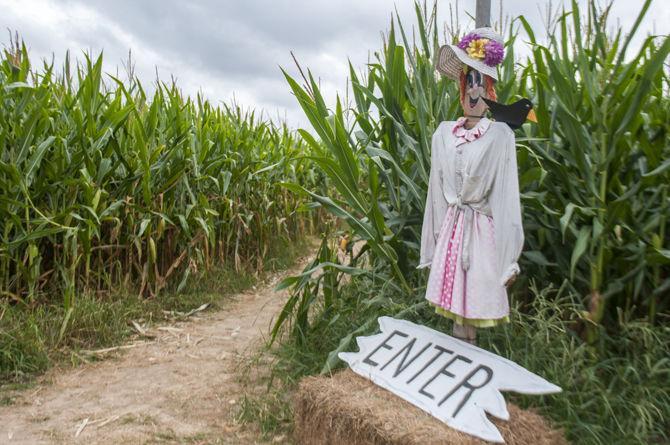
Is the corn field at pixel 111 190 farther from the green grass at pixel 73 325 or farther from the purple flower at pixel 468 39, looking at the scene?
the purple flower at pixel 468 39

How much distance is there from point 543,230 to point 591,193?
0.31m

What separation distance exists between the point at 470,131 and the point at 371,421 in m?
1.21

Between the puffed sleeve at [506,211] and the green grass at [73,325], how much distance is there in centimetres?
291

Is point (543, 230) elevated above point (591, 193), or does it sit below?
below

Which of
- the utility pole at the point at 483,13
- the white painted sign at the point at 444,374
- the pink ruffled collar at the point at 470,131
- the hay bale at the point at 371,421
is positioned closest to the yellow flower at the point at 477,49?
the pink ruffled collar at the point at 470,131

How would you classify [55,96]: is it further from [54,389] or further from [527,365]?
[527,365]

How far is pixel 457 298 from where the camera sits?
2.43 meters

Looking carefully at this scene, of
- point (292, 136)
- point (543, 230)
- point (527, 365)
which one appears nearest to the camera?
point (527, 365)

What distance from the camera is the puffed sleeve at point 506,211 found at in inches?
91.7

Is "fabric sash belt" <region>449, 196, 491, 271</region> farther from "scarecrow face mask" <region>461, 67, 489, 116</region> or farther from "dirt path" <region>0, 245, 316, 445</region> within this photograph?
"dirt path" <region>0, 245, 316, 445</region>

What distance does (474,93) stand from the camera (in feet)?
8.22

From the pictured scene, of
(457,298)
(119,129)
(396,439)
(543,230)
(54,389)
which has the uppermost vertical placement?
(119,129)

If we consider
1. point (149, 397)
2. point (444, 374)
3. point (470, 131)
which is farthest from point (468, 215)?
point (149, 397)

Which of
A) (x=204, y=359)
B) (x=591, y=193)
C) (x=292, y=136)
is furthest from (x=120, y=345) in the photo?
(x=292, y=136)
